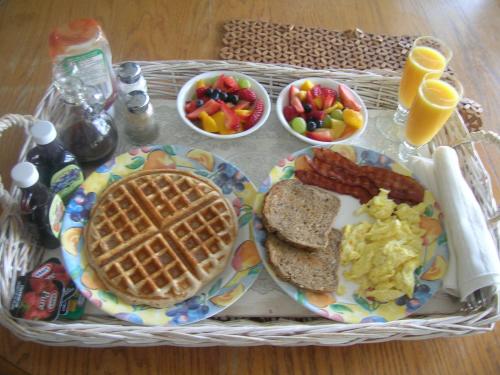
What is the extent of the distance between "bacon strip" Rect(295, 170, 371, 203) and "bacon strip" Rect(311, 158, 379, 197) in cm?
1

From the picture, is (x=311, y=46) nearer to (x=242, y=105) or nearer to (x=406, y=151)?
(x=242, y=105)

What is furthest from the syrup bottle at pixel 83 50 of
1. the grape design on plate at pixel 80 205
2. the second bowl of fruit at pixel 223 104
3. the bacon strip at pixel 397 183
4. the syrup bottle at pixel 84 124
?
the bacon strip at pixel 397 183

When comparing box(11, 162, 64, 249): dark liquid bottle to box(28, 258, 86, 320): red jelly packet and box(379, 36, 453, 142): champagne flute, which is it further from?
box(379, 36, 453, 142): champagne flute

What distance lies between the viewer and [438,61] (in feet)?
5.44

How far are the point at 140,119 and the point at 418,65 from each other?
1.10 metres

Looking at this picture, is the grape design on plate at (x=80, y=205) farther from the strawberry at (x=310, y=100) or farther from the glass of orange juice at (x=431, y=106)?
the glass of orange juice at (x=431, y=106)

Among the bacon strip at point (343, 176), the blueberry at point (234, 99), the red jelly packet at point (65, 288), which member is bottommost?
the red jelly packet at point (65, 288)

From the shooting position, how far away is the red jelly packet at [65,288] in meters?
1.23

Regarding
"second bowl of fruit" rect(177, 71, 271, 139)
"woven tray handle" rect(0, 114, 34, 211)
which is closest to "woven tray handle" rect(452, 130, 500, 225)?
"second bowl of fruit" rect(177, 71, 271, 139)

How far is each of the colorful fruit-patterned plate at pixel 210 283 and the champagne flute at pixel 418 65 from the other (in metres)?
0.75

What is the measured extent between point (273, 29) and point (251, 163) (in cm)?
111

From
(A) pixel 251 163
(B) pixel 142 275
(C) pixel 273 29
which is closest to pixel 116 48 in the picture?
(C) pixel 273 29

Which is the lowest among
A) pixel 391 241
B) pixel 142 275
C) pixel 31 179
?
pixel 142 275

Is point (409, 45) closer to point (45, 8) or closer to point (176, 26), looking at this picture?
point (176, 26)
